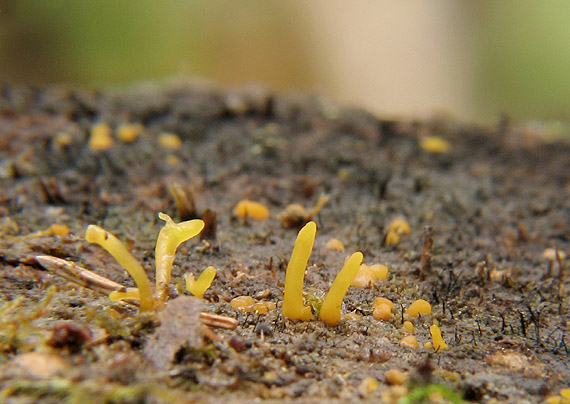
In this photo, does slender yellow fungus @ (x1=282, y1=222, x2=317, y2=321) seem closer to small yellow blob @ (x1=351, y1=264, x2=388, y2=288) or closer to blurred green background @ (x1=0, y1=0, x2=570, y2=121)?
small yellow blob @ (x1=351, y1=264, x2=388, y2=288)

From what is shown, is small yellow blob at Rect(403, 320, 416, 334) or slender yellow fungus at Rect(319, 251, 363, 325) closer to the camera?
slender yellow fungus at Rect(319, 251, 363, 325)

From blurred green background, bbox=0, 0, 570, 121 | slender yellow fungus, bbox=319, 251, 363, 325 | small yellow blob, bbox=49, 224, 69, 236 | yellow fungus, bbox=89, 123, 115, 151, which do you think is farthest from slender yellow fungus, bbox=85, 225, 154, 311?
blurred green background, bbox=0, 0, 570, 121

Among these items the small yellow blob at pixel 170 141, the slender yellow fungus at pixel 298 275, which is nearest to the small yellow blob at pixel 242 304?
the slender yellow fungus at pixel 298 275

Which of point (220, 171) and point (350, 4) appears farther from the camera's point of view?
point (350, 4)

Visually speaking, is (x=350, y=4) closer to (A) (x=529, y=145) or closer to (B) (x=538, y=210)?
(A) (x=529, y=145)

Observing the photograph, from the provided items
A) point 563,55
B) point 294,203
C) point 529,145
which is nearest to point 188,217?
point 294,203

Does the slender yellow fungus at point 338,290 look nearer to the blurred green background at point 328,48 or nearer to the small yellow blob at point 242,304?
the small yellow blob at point 242,304
